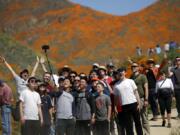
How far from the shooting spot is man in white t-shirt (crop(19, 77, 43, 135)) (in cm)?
912

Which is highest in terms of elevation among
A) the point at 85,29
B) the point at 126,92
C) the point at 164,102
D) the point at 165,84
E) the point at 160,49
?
the point at 85,29

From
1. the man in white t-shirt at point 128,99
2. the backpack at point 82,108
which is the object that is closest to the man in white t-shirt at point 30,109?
the backpack at point 82,108

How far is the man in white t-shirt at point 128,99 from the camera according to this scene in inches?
375

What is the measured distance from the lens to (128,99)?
9.53 metres

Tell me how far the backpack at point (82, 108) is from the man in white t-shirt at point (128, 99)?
64 cm

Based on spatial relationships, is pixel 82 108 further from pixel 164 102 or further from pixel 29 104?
pixel 164 102

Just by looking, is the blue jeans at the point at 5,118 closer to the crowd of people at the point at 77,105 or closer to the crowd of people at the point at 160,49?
the crowd of people at the point at 77,105

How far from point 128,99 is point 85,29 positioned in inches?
2468

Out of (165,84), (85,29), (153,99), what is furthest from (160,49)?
(85,29)

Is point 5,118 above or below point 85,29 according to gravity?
below

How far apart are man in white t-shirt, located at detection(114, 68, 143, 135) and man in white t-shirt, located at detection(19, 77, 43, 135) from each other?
1.66 metres

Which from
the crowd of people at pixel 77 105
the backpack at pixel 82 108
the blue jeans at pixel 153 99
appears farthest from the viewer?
the blue jeans at pixel 153 99

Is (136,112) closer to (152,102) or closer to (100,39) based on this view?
(152,102)

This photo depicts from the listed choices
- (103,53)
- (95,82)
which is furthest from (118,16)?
(95,82)
